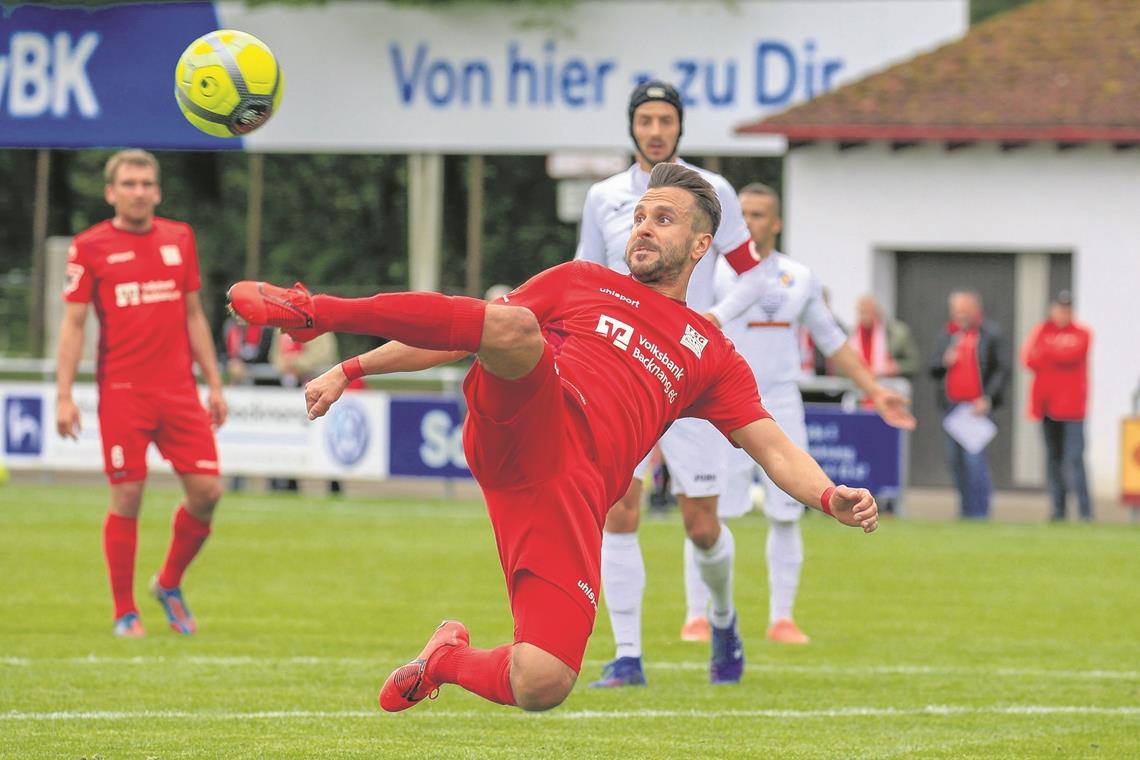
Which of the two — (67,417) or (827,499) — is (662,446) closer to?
(827,499)

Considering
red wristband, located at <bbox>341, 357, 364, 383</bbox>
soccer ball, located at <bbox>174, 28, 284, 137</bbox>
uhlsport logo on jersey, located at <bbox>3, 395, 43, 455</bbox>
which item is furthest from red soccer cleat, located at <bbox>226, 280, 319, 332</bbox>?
uhlsport logo on jersey, located at <bbox>3, 395, 43, 455</bbox>

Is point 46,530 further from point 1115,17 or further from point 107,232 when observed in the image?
point 1115,17

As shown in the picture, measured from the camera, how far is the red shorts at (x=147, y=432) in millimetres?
10750

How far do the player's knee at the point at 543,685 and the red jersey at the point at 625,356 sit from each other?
67 cm

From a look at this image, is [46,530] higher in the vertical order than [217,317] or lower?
lower

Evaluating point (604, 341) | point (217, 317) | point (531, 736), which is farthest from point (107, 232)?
point (217, 317)

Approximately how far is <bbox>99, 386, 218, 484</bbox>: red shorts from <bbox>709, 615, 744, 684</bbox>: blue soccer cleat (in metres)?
2.98

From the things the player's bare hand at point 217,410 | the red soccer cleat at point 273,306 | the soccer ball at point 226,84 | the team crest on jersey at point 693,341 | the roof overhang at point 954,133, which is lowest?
the player's bare hand at point 217,410

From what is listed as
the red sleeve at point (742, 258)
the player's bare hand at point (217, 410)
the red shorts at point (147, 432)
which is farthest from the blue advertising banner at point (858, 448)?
the red sleeve at point (742, 258)

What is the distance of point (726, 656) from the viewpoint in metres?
9.53

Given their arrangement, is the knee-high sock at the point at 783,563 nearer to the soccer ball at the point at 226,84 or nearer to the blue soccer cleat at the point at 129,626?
the blue soccer cleat at the point at 129,626

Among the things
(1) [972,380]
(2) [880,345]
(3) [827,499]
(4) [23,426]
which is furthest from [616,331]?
(4) [23,426]

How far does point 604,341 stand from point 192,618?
5.46 meters

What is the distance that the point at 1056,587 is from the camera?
14312mm
